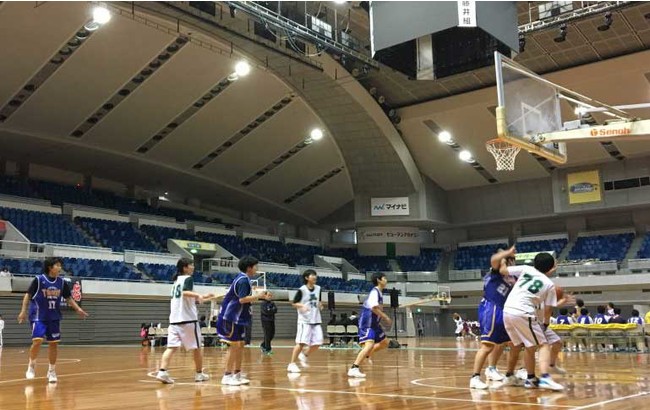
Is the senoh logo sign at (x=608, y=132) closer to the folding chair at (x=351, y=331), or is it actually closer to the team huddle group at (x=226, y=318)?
the team huddle group at (x=226, y=318)

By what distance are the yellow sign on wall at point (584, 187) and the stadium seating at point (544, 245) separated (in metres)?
2.86

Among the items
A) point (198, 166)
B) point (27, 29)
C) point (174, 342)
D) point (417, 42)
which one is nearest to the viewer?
point (174, 342)

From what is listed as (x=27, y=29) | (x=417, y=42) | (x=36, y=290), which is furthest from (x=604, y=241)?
(x=36, y=290)

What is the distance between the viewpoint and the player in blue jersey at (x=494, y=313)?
738 centimetres

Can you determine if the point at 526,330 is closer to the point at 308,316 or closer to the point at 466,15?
the point at 308,316

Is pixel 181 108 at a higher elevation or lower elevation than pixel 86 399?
higher

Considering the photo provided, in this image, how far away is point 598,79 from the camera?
85.5 feet

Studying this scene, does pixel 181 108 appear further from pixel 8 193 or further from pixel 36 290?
pixel 36 290

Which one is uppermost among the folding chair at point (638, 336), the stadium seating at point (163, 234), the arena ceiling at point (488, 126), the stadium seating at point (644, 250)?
the arena ceiling at point (488, 126)

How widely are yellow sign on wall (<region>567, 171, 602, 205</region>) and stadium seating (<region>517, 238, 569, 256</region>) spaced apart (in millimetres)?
2862

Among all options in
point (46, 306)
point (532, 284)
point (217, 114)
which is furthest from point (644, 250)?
point (46, 306)

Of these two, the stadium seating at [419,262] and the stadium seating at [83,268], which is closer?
the stadium seating at [83,268]

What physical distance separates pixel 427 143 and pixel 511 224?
1025 centimetres

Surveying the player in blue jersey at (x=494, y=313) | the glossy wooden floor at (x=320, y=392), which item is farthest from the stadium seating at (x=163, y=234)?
the player in blue jersey at (x=494, y=313)
